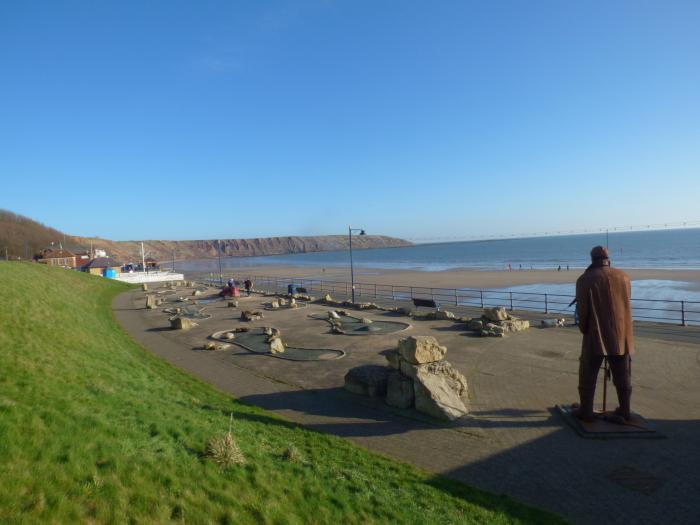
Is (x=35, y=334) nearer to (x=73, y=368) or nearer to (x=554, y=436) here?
(x=73, y=368)

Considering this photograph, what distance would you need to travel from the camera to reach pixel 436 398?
902 cm

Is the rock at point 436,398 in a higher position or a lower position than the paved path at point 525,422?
higher

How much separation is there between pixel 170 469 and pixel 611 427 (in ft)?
24.6

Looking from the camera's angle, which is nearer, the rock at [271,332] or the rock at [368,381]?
the rock at [368,381]

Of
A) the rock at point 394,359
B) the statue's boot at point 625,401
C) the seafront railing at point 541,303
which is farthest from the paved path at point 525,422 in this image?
the seafront railing at point 541,303

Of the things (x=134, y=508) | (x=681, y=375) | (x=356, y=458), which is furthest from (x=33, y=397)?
(x=681, y=375)

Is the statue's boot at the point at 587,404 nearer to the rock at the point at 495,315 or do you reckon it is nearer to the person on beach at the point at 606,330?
the person on beach at the point at 606,330

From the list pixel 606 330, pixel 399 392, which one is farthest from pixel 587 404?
pixel 399 392

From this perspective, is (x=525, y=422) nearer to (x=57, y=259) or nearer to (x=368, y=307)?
(x=368, y=307)

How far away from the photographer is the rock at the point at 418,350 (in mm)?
10117

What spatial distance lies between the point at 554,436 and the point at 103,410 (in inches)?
303

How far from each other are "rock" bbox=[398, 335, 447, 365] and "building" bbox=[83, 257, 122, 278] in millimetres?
52166

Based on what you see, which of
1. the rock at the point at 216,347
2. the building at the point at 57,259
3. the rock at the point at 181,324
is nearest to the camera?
the rock at the point at 216,347

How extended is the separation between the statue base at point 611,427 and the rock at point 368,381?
394cm
